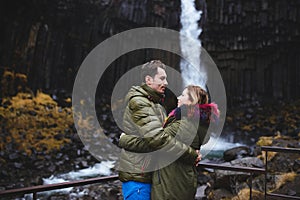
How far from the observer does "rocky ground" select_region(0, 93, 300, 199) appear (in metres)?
6.69

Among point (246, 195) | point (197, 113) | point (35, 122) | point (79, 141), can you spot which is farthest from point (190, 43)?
point (197, 113)

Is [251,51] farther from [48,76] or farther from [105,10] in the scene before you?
[48,76]

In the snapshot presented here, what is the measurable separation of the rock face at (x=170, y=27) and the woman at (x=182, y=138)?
520 inches

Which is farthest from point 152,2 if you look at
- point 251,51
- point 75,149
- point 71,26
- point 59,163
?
point 59,163

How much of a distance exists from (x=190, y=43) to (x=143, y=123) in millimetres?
17810

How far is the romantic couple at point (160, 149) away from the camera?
2.05m

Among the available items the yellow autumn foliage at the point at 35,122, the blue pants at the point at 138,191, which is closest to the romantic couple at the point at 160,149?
the blue pants at the point at 138,191

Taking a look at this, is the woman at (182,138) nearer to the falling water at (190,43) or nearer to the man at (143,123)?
the man at (143,123)

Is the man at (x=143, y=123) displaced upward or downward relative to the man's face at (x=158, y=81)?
downward

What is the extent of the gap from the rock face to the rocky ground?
1362 mm

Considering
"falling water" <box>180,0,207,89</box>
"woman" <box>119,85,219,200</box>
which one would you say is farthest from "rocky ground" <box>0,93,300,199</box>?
"woman" <box>119,85,219,200</box>

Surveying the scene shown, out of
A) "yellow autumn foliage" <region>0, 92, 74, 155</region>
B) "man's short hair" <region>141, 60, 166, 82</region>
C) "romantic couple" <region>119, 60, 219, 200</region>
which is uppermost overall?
"man's short hair" <region>141, 60, 166, 82</region>

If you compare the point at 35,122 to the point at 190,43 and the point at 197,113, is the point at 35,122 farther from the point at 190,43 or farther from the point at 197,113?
the point at 197,113

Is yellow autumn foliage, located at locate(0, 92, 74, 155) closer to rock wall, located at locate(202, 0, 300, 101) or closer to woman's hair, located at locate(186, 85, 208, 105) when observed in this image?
rock wall, located at locate(202, 0, 300, 101)
